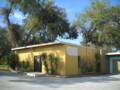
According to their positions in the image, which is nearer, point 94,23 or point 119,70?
point 119,70

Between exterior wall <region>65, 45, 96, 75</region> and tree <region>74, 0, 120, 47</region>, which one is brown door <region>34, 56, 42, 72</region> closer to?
exterior wall <region>65, 45, 96, 75</region>

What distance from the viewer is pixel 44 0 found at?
1566 inches

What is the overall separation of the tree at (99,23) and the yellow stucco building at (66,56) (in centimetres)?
971

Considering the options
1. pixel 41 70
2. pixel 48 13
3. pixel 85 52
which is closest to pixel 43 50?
pixel 41 70

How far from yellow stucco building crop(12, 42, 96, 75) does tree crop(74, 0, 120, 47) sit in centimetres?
971

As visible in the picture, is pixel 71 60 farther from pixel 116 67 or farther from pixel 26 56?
pixel 116 67

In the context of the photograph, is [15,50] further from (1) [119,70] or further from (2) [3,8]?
(1) [119,70]

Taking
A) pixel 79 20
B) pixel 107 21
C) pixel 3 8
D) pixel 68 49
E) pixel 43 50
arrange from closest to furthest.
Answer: pixel 68 49
pixel 43 50
pixel 3 8
pixel 107 21
pixel 79 20

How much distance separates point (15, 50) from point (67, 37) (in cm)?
1597

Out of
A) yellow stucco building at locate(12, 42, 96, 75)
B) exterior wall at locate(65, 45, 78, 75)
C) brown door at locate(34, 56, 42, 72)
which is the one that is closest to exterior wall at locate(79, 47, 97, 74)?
yellow stucco building at locate(12, 42, 96, 75)

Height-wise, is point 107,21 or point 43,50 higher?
point 107,21

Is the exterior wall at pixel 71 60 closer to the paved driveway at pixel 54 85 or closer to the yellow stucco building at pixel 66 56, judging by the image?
the yellow stucco building at pixel 66 56

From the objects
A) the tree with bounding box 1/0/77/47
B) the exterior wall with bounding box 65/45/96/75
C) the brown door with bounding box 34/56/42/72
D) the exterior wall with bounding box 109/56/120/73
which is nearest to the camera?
the exterior wall with bounding box 65/45/96/75

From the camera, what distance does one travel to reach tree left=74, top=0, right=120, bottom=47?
38469 mm
